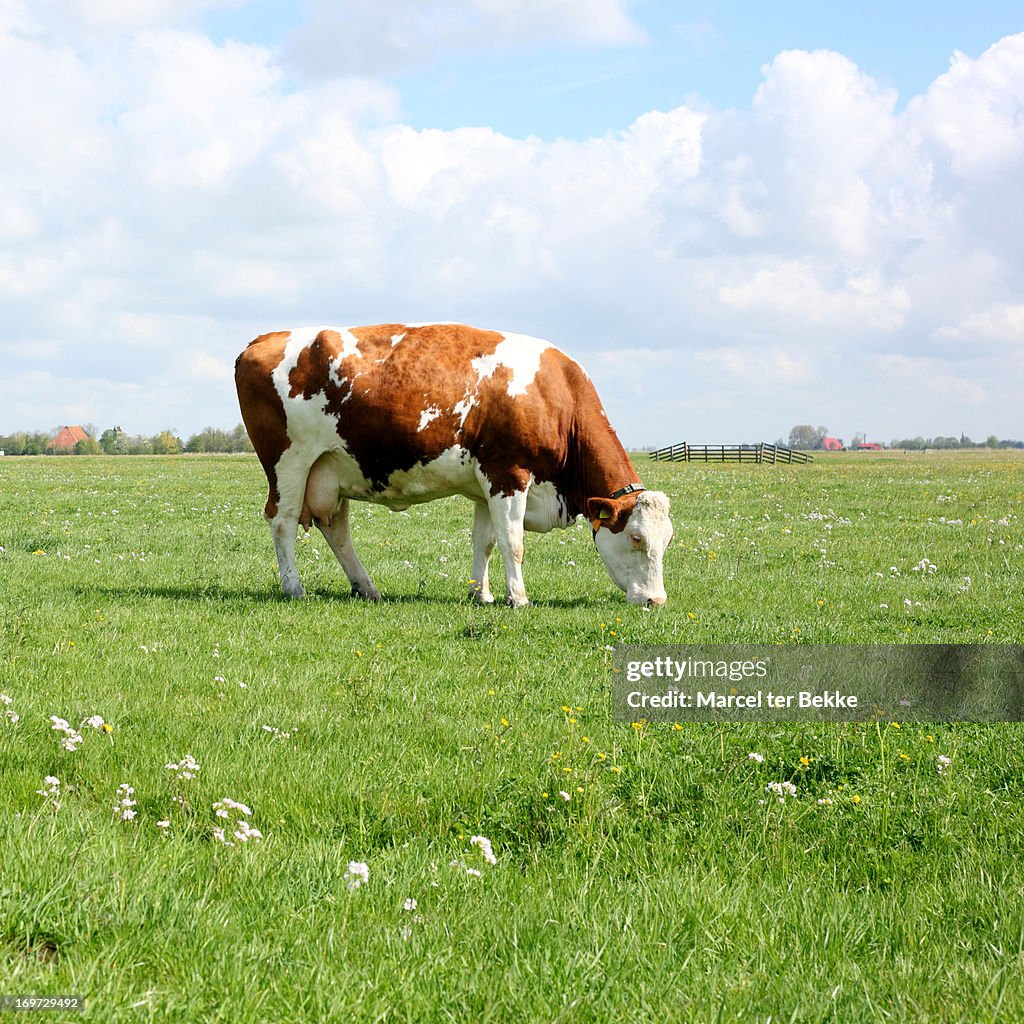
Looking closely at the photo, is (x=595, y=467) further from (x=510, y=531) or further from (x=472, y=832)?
(x=472, y=832)

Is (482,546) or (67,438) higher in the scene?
(67,438)

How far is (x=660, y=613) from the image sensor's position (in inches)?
448

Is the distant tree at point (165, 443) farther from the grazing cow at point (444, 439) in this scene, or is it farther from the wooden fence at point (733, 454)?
the grazing cow at point (444, 439)

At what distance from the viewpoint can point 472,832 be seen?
5301 mm

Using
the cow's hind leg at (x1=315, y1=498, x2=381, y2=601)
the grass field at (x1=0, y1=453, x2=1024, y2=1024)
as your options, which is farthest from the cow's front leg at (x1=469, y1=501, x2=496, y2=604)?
the grass field at (x1=0, y1=453, x2=1024, y2=1024)

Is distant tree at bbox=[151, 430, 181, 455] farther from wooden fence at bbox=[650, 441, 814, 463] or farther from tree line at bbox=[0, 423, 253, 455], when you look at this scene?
wooden fence at bbox=[650, 441, 814, 463]

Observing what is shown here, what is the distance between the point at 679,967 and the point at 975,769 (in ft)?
10.7

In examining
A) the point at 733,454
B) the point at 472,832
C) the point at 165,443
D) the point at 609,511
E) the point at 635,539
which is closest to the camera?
the point at 472,832

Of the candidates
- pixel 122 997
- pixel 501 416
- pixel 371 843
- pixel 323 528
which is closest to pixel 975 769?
pixel 371 843

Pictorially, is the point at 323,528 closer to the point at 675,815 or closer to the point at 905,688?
the point at 905,688

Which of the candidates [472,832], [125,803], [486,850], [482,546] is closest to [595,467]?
[482,546]

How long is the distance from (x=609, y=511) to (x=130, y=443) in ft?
530

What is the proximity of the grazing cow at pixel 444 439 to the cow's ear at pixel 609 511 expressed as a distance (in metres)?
0.02

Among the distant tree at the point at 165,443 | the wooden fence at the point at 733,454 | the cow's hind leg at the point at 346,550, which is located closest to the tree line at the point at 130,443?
the distant tree at the point at 165,443
